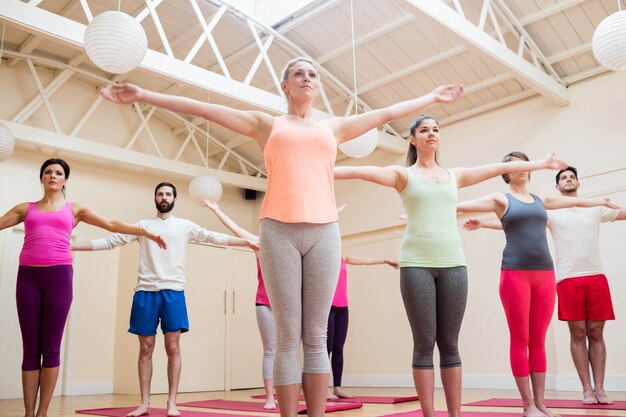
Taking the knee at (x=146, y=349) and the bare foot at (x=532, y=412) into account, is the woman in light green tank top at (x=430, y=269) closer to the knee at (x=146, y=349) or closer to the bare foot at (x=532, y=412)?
the bare foot at (x=532, y=412)

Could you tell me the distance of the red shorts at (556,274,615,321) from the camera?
154 inches

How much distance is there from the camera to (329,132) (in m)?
2.04

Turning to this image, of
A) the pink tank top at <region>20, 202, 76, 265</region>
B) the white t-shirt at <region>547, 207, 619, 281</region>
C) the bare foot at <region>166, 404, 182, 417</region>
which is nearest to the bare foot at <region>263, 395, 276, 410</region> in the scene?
the bare foot at <region>166, 404, 182, 417</region>

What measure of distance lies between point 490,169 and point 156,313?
2.35 m

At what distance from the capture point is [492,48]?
5266 mm

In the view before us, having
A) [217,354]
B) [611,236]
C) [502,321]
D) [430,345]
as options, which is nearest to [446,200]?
[430,345]

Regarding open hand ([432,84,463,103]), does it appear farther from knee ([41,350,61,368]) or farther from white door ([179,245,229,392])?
white door ([179,245,229,392])

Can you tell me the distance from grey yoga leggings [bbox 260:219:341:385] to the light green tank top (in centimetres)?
64

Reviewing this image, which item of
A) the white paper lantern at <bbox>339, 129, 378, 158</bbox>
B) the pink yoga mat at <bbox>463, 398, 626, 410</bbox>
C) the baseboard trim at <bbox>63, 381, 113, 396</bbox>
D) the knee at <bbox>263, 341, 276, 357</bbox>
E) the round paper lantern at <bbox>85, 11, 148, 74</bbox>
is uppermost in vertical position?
the round paper lantern at <bbox>85, 11, 148, 74</bbox>

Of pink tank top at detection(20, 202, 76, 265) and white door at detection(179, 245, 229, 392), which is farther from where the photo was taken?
white door at detection(179, 245, 229, 392)

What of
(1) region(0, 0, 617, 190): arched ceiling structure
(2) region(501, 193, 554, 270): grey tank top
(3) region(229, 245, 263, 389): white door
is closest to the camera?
(2) region(501, 193, 554, 270): grey tank top

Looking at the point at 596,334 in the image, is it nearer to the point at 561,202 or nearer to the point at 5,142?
the point at 561,202

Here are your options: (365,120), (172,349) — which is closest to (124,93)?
(365,120)

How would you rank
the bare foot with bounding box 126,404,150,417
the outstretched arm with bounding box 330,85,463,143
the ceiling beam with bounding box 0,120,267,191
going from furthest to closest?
the ceiling beam with bounding box 0,120,267,191 < the bare foot with bounding box 126,404,150,417 < the outstretched arm with bounding box 330,85,463,143
